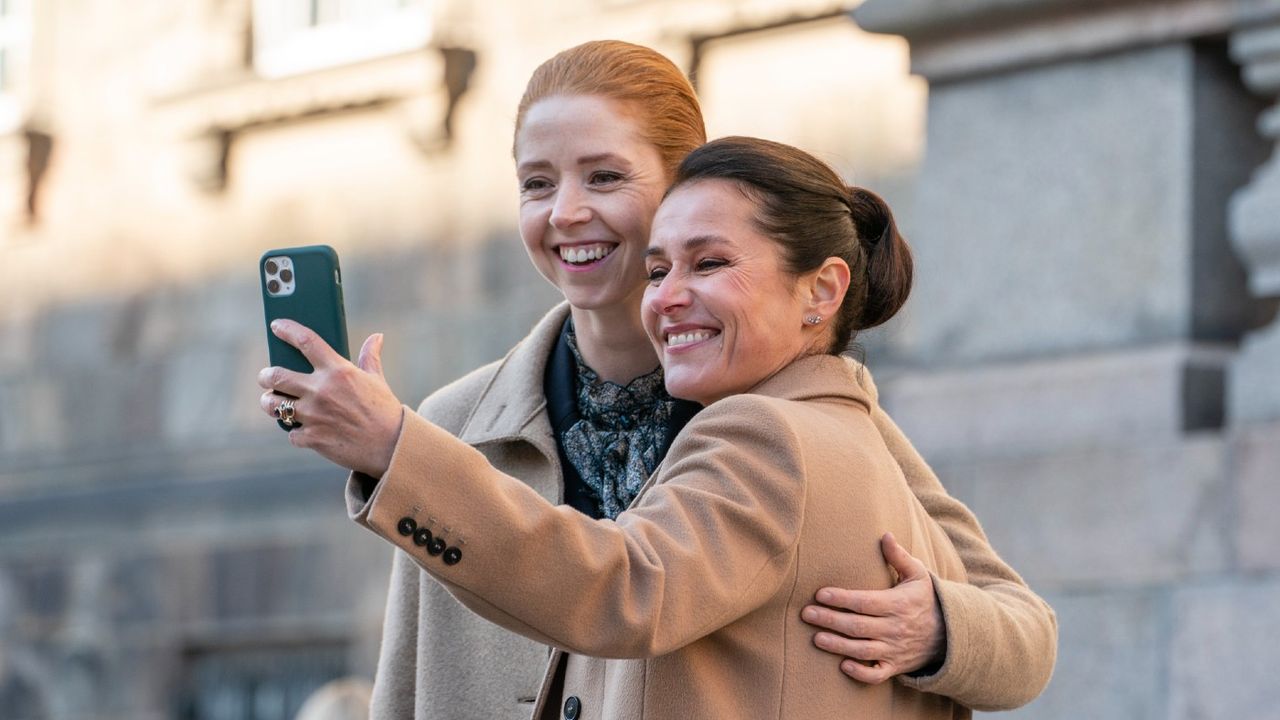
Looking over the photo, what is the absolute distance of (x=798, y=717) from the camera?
2.88 metres

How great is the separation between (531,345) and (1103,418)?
257 centimetres

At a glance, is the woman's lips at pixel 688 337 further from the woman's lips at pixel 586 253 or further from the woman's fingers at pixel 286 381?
the woman's lips at pixel 586 253

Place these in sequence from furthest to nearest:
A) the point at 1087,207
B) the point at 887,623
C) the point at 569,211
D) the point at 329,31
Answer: the point at 329,31 → the point at 1087,207 → the point at 569,211 → the point at 887,623

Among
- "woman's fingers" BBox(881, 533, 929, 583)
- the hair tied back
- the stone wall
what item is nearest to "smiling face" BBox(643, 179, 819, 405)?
the hair tied back

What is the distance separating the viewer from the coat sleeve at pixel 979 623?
3.12 m

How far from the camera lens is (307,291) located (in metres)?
2.81

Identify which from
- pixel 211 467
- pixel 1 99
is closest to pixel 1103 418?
pixel 211 467

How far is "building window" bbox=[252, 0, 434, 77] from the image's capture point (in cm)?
976

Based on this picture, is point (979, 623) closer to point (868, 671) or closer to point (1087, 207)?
point (868, 671)

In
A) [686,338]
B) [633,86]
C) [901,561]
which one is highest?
[633,86]

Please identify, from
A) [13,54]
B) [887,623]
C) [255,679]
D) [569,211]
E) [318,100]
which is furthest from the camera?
[13,54]

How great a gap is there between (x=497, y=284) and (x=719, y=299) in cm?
624

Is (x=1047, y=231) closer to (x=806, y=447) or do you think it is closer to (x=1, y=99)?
(x=806, y=447)

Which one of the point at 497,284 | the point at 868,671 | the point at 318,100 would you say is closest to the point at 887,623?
the point at 868,671
